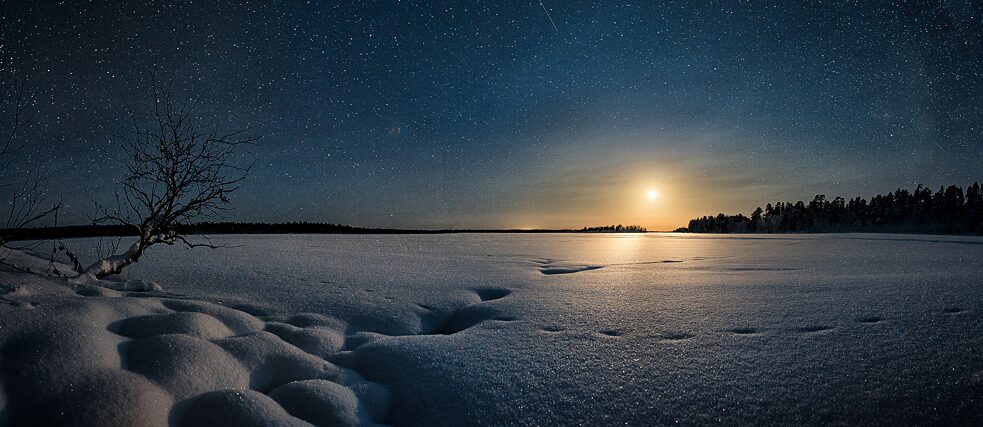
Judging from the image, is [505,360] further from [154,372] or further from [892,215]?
[892,215]

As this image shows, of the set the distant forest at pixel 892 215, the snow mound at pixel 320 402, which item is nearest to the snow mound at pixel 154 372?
the snow mound at pixel 320 402

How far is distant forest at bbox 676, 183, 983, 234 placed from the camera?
2020 inches

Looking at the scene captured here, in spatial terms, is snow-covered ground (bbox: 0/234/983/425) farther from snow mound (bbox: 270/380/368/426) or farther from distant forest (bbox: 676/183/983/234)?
distant forest (bbox: 676/183/983/234)

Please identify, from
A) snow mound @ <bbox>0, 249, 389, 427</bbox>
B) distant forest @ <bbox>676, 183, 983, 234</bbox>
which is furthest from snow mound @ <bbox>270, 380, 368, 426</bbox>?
distant forest @ <bbox>676, 183, 983, 234</bbox>

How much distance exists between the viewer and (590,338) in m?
3.64

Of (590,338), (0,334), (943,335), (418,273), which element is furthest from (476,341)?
(418,273)

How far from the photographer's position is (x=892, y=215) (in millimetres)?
58562

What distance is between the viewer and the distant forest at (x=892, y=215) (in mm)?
51312

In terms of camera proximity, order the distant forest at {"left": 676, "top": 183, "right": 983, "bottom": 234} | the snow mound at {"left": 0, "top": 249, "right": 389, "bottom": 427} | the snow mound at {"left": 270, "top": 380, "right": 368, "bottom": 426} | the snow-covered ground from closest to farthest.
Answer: the snow mound at {"left": 0, "top": 249, "right": 389, "bottom": 427} → the snow-covered ground → the snow mound at {"left": 270, "top": 380, "right": 368, "bottom": 426} → the distant forest at {"left": 676, "top": 183, "right": 983, "bottom": 234}

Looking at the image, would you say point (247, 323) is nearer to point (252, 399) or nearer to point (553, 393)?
point (252, 399)

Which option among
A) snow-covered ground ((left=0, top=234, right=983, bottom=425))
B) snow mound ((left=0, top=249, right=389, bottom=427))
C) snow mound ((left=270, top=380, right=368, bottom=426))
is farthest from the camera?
snow mound ((left=270, top=380, right=368, bottom=426))

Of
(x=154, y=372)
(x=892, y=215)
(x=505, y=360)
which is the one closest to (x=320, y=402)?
(x=154, y=372)

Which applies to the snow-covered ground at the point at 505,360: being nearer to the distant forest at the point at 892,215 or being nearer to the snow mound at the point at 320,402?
the snow mound at the point at 320,402

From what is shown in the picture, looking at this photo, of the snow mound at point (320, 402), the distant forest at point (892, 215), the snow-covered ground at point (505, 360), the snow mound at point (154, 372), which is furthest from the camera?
the distant forest at point (892, 215)
